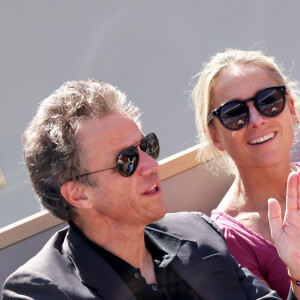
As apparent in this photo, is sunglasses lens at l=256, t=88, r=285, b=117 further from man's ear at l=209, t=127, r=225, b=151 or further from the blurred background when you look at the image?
the blurred background

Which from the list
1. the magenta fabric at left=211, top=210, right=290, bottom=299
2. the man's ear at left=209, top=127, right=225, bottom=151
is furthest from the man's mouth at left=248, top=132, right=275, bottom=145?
the magenta fabric at left=211, top=210, right=290, bottom=299

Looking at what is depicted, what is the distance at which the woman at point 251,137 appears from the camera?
6.14ft

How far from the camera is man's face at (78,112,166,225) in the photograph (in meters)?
1.45

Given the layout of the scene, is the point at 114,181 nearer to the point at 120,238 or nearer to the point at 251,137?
the point at 120,238

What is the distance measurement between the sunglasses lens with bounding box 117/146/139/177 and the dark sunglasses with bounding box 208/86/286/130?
576 mm

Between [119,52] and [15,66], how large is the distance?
2.64 ft

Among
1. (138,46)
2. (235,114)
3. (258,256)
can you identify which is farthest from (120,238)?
(138,46)

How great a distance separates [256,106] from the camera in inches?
76.4

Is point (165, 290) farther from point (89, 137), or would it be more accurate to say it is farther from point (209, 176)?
point (209, 176)

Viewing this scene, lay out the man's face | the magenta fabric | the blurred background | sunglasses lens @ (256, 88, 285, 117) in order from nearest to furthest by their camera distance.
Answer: the man's face < the magenta fabric < sunglasses lens @ (256, 88, 285, 117) < the blurred background

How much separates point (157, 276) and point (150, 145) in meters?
0.33

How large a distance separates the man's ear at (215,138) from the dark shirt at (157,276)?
0.61m

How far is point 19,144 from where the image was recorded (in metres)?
4.19

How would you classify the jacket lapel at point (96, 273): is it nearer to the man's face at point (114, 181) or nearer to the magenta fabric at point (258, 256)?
the man's face at point (114, 181)
